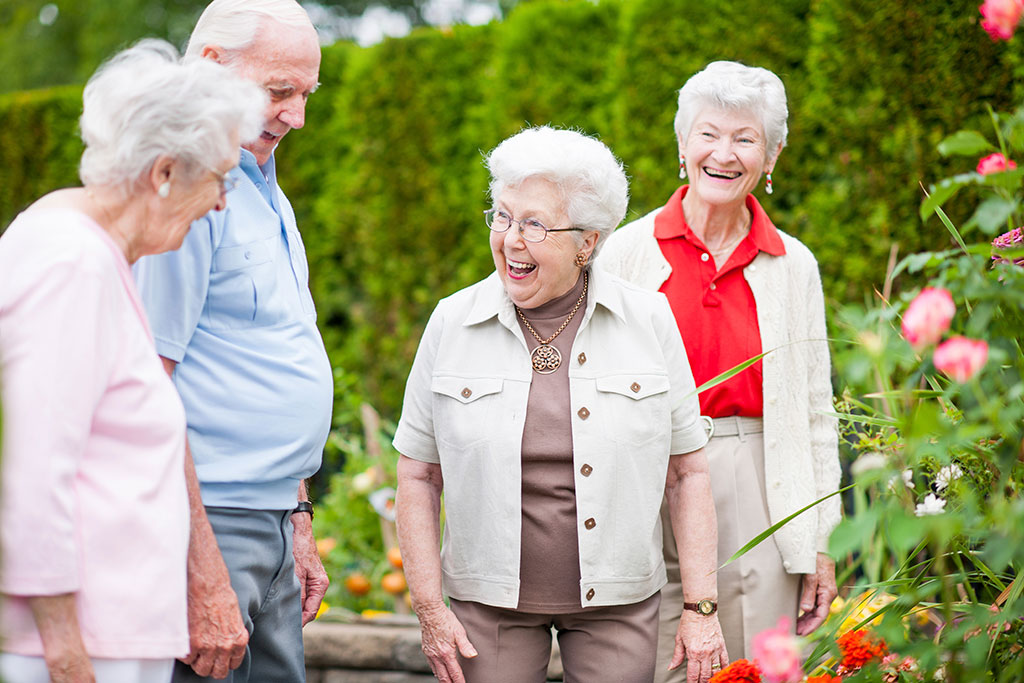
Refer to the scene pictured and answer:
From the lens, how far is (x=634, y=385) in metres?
2.17

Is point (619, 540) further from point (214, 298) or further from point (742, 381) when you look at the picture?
point (214, 298)

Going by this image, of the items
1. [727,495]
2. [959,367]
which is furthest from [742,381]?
[959,367]

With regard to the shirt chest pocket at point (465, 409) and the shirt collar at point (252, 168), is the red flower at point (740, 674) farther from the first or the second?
the shirt collar at point (252, 168)

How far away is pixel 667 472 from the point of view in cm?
228

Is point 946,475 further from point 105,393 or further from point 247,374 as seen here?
point 105,393

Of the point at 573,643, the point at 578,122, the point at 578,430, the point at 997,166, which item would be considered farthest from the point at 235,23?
the point at 578,122

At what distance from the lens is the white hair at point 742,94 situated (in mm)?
2520

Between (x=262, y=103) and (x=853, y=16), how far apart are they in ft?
9.03

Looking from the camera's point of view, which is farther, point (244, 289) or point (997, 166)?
point (244, 289)

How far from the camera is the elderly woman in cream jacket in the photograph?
2123 mm

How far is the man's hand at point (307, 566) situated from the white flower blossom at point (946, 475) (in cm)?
130

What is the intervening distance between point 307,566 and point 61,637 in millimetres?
836

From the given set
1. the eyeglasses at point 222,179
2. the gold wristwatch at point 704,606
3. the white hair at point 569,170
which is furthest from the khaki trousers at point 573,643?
the eyeglasses at point 222,179

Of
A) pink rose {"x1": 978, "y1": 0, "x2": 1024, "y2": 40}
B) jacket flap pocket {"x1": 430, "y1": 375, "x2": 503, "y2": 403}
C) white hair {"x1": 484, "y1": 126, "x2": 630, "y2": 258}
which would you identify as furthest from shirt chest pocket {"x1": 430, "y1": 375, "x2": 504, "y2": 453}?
pink rose {"x1": 978, "y1": 0, "x2": 1024, "y2": 40}
